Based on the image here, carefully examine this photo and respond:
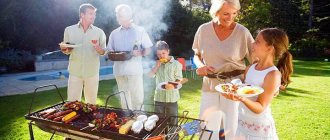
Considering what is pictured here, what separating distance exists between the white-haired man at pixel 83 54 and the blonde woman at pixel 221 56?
78.0 inches

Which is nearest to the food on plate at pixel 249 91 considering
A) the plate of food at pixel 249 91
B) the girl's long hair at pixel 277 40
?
the plate of food at pixel 249 91

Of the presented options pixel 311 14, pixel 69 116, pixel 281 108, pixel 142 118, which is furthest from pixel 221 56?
pixel 311 14

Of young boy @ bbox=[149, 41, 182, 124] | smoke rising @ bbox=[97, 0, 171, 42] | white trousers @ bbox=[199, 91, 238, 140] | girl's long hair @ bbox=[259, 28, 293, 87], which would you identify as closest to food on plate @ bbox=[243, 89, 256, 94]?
girl's long hair @ bbox=[259, 28, 293, 87]

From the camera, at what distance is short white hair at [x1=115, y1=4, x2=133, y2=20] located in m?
4.23

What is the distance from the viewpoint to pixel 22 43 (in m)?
13.5

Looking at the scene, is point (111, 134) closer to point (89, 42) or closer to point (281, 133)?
point (89, 42)

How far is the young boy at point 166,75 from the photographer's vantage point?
12.9ft

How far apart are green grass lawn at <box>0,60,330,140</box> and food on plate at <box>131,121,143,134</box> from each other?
2.29m

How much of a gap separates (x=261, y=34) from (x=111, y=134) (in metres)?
1.72

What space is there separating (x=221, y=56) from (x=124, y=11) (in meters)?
1.93

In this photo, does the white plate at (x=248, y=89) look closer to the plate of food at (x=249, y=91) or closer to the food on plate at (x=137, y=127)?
the plate of food at (x=249, y=91)

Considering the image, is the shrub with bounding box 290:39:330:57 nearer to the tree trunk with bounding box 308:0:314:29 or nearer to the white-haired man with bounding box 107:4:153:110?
the tree trunk with bounding box 308:0:314:29

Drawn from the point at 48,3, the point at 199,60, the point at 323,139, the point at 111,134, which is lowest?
the point at 323,139

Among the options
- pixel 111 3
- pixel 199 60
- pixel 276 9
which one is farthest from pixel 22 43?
pixel 276 9
